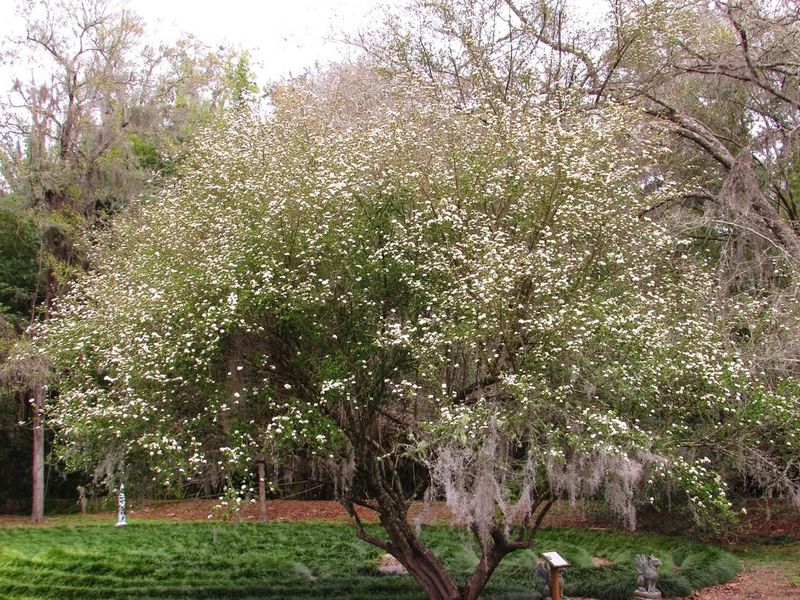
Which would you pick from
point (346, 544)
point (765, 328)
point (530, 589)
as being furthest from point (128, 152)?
point (765, 328)

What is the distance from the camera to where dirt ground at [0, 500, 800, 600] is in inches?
415

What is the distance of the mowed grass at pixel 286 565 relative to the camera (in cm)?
1020

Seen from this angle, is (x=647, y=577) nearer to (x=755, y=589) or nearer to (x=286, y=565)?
(x=755, y=589)

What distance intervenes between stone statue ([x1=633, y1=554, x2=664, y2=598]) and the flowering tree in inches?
56.9

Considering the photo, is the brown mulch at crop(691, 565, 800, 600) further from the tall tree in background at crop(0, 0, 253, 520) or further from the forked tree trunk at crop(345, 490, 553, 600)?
the tall tree in background at crop(0, 0, 253, 520)

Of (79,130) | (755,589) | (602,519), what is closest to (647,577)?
(755,589)

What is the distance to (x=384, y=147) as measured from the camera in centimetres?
846

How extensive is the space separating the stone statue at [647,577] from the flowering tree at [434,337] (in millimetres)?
1445

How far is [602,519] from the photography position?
17547 millimetres

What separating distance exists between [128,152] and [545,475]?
1701 centimetres

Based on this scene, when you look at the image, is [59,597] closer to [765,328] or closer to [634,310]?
[634,310]

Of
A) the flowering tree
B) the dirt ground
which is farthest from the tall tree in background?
the flowering tree

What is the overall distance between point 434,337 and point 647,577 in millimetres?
5023

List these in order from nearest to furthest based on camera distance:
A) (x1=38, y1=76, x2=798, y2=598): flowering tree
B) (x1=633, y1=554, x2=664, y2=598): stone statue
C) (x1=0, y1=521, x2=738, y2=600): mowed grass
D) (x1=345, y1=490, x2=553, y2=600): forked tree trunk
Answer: (x1=38, y1=76, x2=798, y2=598): flowering tree, (x1=345, y1=490, x2=553, y2=600): forked tree trunk, (x1=633, y1=554, x2=664, y2=598): stone statue, (x1=0, y1=521, x2=738, y2=600): mowed grass
